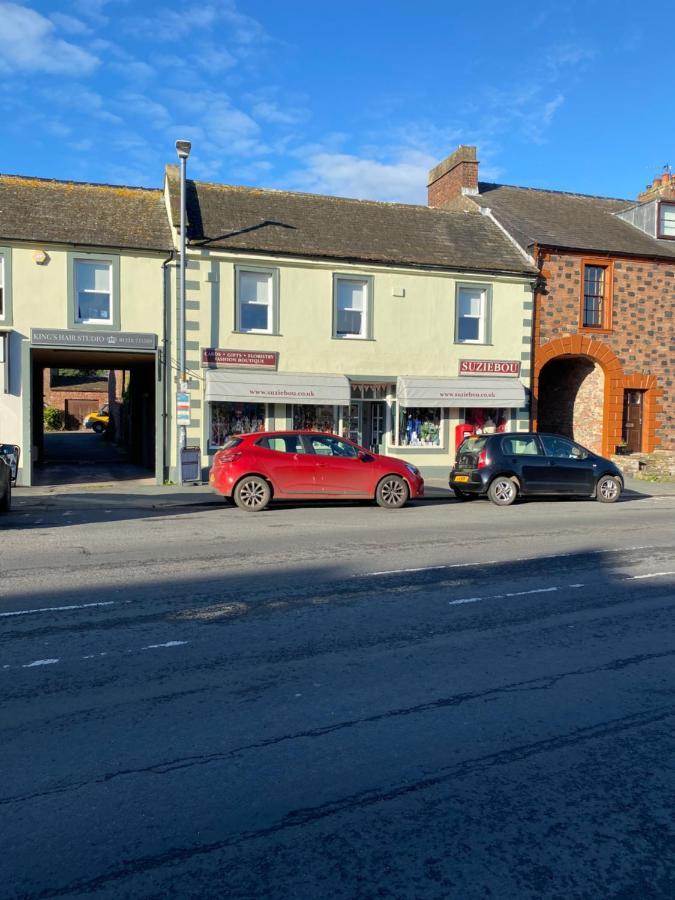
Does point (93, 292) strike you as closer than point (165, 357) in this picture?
Yes

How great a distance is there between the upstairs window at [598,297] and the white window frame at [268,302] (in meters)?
9.76

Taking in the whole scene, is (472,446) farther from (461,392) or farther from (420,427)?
(420,427)

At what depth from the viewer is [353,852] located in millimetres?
3152

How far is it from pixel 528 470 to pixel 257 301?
28.1ft

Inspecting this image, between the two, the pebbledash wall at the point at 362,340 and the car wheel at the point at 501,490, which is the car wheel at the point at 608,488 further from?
the pebbledash wall at the point at 362,340

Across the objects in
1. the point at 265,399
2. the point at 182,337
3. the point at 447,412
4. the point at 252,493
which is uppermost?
the point at 182,337

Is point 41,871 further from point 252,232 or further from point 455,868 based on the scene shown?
point 252,232

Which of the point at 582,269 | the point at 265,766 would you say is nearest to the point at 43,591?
the point at 265,766

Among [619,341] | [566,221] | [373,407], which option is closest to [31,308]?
[373,407]

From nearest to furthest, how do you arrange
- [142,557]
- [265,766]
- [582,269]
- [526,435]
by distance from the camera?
[265,766], [142,557], [526,435], [582,269]

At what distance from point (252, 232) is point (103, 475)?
25.9 feet

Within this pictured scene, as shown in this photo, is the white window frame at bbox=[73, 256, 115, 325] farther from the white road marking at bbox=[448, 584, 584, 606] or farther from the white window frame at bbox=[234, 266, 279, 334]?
the white road marking at bbox=[448, 584, 584, 606]

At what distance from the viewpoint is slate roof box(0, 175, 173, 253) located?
1876 centimetres

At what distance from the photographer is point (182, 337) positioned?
62.7 ft
